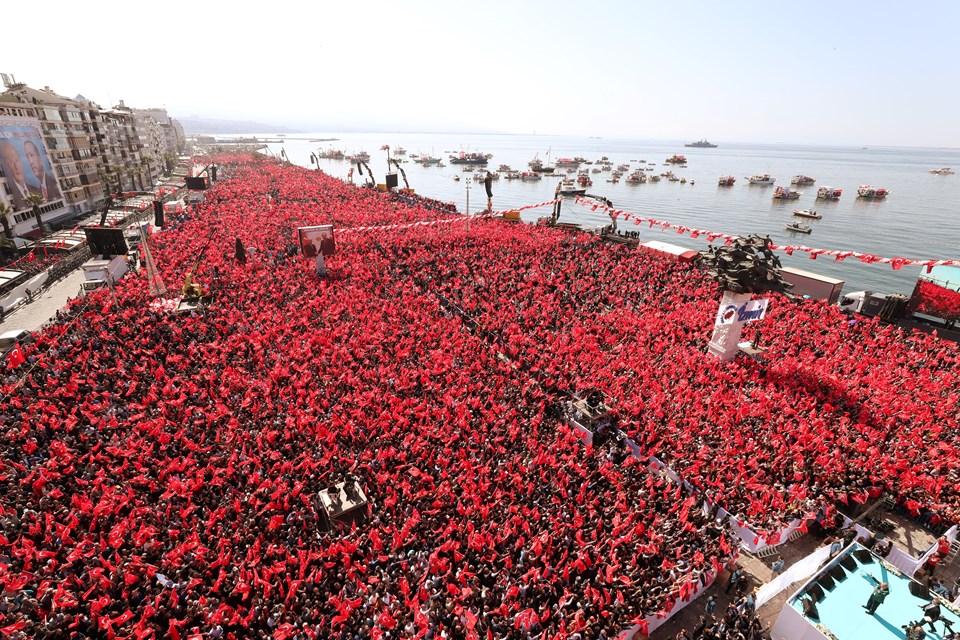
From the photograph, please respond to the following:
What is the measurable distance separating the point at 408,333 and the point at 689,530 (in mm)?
13030

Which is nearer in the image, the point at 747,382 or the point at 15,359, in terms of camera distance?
the point at 15,359

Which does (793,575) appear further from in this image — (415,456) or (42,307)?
(42,307)

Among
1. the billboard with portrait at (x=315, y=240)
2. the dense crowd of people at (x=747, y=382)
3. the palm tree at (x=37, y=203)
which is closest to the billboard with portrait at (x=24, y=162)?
the palm tree at (x=37, y=203)

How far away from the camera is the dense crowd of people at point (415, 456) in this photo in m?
9.27

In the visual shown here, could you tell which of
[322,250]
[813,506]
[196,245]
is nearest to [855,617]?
[813,506]

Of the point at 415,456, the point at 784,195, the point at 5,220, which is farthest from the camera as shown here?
the point at 784,195

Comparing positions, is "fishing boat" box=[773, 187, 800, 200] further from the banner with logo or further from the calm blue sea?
the banner with logo

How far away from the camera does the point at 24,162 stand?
42688 millimetres

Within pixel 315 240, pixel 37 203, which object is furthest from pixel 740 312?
pixel 37 203

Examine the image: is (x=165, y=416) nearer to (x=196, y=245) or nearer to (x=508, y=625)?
(x=508, y=625)

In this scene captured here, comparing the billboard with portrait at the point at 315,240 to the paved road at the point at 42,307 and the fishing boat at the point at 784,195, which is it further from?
the fishing boat at the point at 784,195

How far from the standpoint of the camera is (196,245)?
30750 mm

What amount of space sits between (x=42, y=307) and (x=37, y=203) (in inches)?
1043

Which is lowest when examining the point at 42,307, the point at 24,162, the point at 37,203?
the point at 42,307
